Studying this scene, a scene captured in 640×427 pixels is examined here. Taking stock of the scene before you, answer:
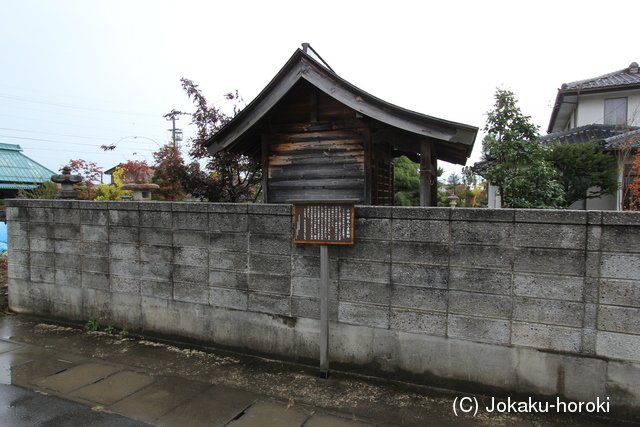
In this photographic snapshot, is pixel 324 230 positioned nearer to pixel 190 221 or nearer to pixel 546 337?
pixel 190 221

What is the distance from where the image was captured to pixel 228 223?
478cm

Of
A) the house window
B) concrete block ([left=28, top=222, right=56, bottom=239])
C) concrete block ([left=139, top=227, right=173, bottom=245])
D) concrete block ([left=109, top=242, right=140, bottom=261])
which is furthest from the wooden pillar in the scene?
the house window

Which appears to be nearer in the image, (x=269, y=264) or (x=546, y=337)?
(x=546, y=337)

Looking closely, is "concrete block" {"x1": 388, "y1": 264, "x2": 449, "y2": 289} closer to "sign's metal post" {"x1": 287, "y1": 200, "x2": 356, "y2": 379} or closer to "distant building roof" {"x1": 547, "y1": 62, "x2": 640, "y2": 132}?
"sign's metal post" {"x1": 287, "y1": 200, "x2": 356, "y2": 379}

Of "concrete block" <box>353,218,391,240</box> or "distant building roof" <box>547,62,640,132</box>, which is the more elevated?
"distant building roof" <box>547,62,640,132</box>

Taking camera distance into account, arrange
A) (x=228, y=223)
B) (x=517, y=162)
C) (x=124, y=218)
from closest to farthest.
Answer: (x=228, y=223)
(x=124, y=218)
(x=517, y=162)

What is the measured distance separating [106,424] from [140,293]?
227 cm

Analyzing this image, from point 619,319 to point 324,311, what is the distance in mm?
2718

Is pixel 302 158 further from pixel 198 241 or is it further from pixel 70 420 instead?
pixel 70 420

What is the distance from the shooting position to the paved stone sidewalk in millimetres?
3391

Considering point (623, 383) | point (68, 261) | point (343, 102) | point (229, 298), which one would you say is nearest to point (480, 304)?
point (623, 383)

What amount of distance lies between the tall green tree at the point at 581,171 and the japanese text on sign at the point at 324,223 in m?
10.3

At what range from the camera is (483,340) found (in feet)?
12.1

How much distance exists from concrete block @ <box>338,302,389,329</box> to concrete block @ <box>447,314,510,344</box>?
2.19 feet
